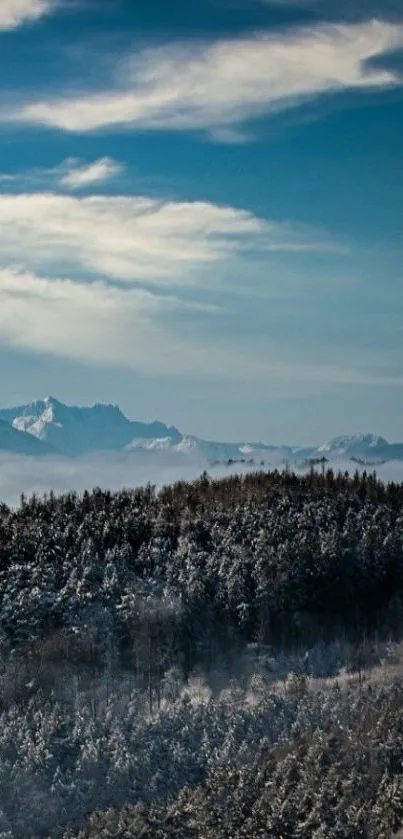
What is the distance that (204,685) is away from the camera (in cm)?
17788

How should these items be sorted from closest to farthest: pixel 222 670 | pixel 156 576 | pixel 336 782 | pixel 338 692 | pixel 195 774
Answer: pixel 336 782 → pixel 195 774 → pixel 338 692 → pixel 222 670 → pixel 156 576

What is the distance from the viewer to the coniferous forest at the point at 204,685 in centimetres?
14700

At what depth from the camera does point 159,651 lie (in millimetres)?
180875

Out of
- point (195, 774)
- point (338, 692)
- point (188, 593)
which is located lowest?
point (195, 774)

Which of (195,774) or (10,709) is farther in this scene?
(10,709)

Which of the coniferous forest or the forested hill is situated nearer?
the coniferous forest

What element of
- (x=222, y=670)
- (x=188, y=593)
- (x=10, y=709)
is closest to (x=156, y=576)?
(x=188, y=593)

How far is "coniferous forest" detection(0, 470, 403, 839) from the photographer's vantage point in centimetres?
14700

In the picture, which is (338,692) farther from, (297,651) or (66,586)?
(66,586)

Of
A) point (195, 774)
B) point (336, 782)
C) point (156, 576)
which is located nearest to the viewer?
point (336, 782)

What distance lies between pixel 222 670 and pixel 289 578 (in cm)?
1813

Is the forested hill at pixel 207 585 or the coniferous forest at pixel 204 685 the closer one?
the coniferous forest at pixel 204 685

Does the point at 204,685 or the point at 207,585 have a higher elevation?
the point at 207,585

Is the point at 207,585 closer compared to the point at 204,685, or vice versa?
the point at 204,685
